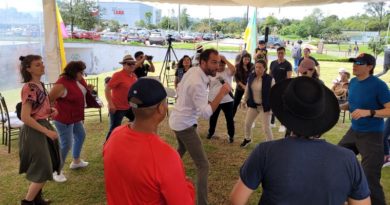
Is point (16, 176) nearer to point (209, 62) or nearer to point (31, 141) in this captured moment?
point (31, 141)

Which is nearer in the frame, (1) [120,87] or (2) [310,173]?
(2) [310,173]

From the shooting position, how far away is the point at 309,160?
1363 mm

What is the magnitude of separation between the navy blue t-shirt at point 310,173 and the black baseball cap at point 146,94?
56 cm

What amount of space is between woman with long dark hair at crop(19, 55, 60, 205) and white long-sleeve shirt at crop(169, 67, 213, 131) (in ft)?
4.07

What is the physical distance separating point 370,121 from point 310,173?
2.22 m

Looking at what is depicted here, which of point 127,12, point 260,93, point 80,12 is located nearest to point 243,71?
point 260,93

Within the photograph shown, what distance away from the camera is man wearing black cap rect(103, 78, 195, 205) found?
1.46 meters

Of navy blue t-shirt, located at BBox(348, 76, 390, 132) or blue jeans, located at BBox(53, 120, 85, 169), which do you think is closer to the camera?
navy blue t-shirt, located at BBox(348, 76, 390, 132)

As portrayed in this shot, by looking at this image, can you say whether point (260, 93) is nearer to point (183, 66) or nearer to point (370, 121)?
point (370, 121)

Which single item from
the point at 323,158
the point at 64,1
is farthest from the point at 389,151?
the point at 64,1

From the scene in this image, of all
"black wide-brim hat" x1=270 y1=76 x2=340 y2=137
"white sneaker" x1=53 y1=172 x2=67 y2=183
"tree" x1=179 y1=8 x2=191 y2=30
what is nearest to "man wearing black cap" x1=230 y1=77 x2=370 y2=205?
"black wide-brim hat" x1=270 y1=76 x2=340 y2=137

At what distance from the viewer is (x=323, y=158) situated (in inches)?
53.7

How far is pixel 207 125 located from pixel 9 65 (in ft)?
13.5

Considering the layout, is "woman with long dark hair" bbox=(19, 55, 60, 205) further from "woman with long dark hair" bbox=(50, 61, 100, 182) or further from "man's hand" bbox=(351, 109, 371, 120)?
"man's hand" bbox=(351, 109, 371, 120)
